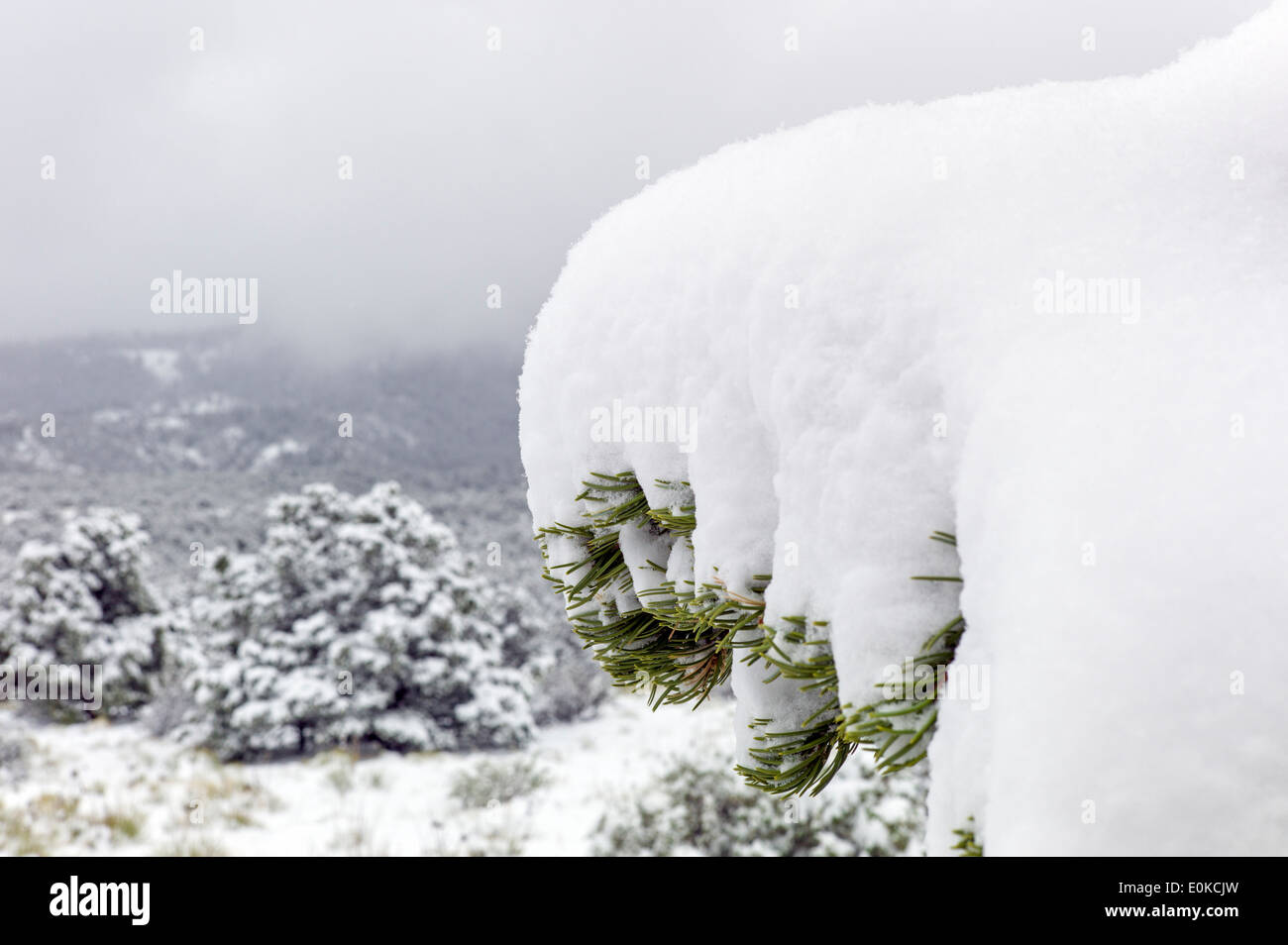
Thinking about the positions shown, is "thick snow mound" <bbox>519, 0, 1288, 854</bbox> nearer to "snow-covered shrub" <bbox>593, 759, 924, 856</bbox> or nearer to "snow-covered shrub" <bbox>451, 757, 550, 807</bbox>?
"snow-covered shrub" <bbox>593, 759, 924, 856</bbox>

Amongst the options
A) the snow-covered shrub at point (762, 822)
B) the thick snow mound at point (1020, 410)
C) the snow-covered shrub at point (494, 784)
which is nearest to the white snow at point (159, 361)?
the snow-covered shrub at point (494, 784)

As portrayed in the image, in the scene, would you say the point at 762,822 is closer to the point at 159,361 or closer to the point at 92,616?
the point at 92,616

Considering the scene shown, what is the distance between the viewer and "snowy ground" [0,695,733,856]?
5.25 m

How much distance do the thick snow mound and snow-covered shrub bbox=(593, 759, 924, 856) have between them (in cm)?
447

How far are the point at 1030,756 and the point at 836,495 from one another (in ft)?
0.83

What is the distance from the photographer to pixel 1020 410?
54 cm

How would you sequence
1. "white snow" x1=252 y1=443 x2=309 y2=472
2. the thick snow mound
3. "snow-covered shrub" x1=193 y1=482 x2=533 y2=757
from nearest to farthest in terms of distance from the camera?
the thick snow mound < "snow-covered shrub" x1=193 y1=482 x2=533 y2=757 < "white snow" x1=252 y1=443 x2=309 y2=472

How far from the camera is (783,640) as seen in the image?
743 mm

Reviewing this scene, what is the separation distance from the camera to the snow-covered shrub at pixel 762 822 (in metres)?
4.88

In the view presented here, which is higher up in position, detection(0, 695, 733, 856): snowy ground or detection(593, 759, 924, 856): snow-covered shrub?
detection(593, 759, 924, 856): snow-covered shrub

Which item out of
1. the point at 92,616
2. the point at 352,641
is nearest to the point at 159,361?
the point at 92,616

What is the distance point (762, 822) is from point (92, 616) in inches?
354

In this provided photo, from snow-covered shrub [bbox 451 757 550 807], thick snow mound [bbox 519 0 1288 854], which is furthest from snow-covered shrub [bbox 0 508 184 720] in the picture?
thick snow mound [bbox 519 0 1288 854]

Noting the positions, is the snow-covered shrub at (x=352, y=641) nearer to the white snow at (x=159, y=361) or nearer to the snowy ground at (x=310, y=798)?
the snowy ground at (x=310, y=798)
